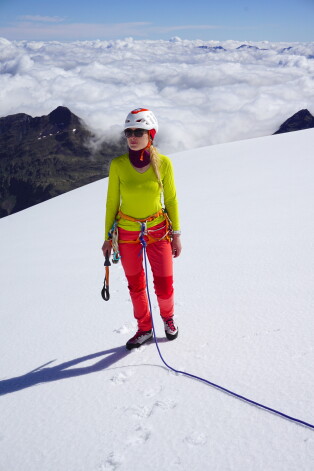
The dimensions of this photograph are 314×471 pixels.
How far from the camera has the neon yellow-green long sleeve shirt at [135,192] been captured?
124 inches

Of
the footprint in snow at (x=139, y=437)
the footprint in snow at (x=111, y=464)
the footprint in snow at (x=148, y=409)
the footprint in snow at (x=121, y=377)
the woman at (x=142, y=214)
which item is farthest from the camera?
the woman at (x=142, y=214)

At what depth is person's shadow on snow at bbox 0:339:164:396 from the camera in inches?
126

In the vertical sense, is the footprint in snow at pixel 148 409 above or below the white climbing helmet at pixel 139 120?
below

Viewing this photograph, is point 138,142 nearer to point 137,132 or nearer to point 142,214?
point 137,132

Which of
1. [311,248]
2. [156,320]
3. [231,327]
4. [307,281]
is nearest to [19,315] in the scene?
[156,320]

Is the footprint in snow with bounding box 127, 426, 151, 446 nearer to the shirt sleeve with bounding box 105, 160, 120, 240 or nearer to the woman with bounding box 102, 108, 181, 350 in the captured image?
the woman with bounding box 102, 108, 181, 350

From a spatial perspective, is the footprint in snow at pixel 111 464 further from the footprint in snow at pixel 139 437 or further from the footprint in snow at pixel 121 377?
the footprint in snow at pixel 121 377

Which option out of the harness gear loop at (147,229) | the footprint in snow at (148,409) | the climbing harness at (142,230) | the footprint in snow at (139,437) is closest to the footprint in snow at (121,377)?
the footprint in snow at (148,409)

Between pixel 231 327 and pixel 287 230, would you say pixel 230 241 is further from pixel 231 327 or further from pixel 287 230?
pixel 231 327

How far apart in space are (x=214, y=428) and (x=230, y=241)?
394cm

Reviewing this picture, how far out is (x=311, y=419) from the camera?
86.2 inches

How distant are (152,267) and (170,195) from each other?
0.73 meters

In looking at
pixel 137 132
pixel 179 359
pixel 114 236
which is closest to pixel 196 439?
pixel 179 359

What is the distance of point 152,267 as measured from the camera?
346 cm
